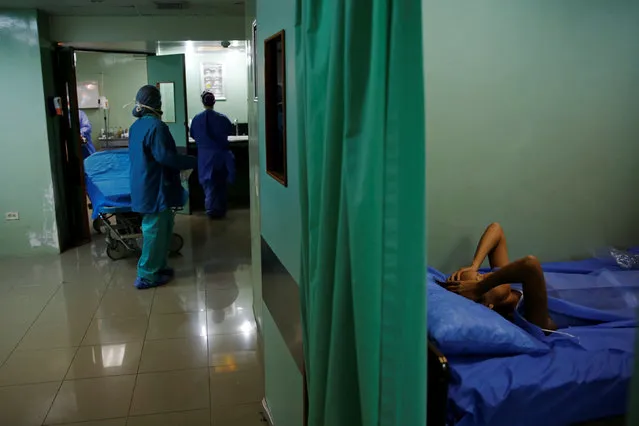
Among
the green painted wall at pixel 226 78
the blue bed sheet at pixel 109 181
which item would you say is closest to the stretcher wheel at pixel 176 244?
the blue bed sheet at pixel 109 181

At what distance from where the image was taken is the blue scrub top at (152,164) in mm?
4133

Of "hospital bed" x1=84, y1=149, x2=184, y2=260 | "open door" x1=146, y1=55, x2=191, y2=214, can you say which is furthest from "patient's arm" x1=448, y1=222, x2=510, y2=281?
"open door" x1=146, y1=55, x2=191, y2=214

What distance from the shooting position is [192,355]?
10.7 ft

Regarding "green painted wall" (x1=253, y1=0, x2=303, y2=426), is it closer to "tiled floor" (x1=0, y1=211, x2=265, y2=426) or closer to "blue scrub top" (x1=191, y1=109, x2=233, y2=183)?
"tiled floor" (x1=0, y1=211, x2=265, y2=426)

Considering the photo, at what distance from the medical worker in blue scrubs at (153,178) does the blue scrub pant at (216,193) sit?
221 cm

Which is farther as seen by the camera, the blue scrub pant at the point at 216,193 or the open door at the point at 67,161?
the blue scrub pant at the point at 216,193

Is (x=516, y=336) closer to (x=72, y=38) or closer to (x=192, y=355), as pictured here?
(x=192, y=355)

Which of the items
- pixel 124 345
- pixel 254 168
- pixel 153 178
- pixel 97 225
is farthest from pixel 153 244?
pixel 97 225

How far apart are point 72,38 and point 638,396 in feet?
19.1

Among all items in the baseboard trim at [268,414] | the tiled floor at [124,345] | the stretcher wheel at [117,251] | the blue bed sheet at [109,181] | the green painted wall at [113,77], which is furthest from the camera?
the green painted wall at [113,77]

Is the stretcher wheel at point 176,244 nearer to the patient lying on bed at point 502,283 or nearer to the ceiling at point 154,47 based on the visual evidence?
the ceiling at point 154,47

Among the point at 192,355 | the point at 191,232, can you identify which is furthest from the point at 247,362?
the point at 191,232

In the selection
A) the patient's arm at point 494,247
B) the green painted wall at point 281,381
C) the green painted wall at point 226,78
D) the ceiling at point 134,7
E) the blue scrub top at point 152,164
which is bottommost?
the green painted wall at point 281,381

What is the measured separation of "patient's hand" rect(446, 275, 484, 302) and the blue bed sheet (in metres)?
3.48
